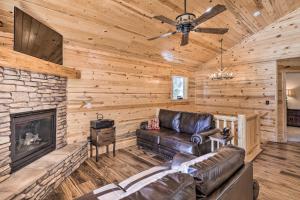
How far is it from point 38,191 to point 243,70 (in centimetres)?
617

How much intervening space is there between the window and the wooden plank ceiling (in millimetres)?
1261

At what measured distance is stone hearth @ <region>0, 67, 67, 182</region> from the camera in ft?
7.44

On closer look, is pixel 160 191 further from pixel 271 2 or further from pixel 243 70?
pixel 243 70

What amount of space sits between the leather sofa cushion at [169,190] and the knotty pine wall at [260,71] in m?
5.36

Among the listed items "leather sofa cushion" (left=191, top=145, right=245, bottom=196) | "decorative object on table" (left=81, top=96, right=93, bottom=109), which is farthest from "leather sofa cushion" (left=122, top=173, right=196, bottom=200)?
"decorative object on table" (left=81, top=96, right=93, bottom=109)

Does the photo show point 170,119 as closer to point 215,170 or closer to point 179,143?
point 179,143

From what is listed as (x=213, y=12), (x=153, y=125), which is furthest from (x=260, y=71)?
(x=213, y=12)

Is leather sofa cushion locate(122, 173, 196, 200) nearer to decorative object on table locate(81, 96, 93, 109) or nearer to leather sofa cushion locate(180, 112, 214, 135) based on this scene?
leather sofa cushion locate(180, 112, 214, 135)

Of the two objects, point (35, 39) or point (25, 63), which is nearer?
point (25, 63)

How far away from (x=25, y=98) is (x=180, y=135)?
3.00 m

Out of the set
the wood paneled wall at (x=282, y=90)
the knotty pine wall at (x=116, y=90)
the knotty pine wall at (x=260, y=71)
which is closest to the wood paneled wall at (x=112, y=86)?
the knotty pine wall at (x=116, y=90)

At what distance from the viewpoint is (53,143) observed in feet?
10.8

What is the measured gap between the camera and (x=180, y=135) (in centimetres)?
390

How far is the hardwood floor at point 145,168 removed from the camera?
2568mm
